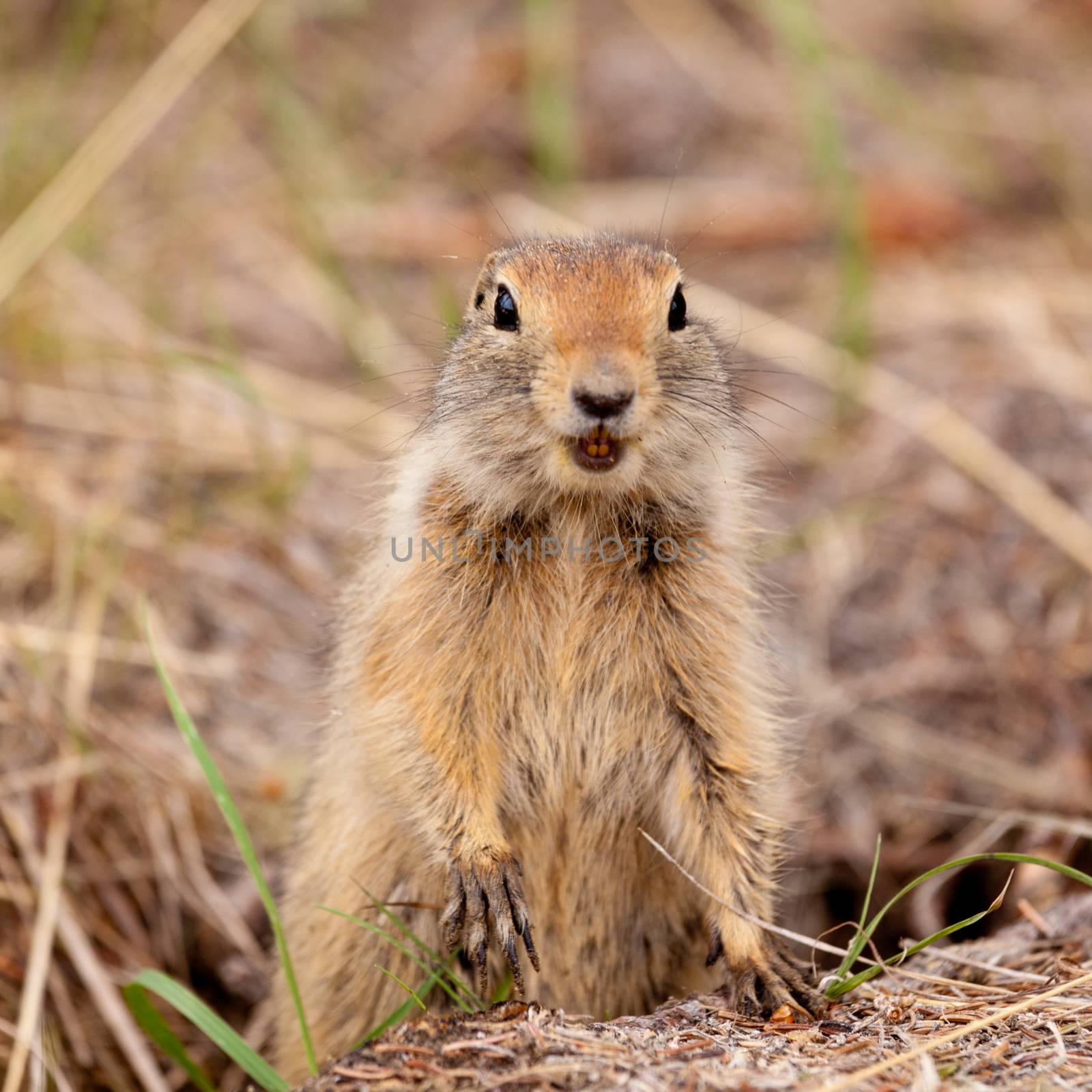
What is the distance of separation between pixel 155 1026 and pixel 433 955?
0.90 metres

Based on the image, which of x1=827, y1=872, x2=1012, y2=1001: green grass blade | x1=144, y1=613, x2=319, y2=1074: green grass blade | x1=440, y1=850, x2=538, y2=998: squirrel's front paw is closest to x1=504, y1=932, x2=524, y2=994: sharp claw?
x1=440, y1=850, x2=538, y2=998: squirrel's front paw

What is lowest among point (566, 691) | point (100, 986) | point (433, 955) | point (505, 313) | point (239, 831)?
point (100, 986)

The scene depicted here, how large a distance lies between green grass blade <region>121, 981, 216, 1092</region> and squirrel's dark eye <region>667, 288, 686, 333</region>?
233cm

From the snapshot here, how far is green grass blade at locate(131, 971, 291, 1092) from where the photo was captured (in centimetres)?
336

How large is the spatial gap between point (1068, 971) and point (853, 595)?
2.97 metres

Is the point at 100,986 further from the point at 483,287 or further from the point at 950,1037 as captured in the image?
the point at 950,1037

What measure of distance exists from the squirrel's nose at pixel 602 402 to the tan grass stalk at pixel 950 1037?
5.15ft

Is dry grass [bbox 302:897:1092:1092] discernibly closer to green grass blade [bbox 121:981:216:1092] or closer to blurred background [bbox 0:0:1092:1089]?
green grass blade [bbox 121:981:216:1092]

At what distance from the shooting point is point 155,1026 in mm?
3643

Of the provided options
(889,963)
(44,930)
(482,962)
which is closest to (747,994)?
(889,963)

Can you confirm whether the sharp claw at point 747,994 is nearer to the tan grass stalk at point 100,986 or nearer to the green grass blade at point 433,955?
the green grass blade at point 433,955

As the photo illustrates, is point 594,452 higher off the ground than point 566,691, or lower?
higher

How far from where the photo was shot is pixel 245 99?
9.39m

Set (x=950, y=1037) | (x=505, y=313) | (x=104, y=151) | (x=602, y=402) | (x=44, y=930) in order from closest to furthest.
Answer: (x=950, y=1037) → (x=602, y=402) → (x=505, y=313) → (x=44, y=930) → (x=104, y=151)
